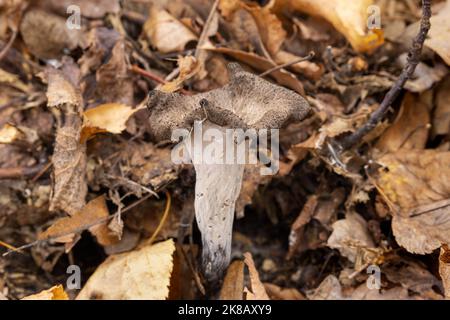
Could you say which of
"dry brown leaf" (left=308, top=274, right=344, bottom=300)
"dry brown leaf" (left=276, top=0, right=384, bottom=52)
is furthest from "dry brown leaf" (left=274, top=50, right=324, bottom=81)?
"dry brown leaf" (left=308, top=274, right=344, bottom=300)

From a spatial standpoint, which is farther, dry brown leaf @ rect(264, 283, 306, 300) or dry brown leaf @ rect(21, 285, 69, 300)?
dry brown leaf @ rect(264, 283, 306, 300)

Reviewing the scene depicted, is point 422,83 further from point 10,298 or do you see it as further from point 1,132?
point 10,298

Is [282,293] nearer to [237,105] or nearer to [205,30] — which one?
[237,105]

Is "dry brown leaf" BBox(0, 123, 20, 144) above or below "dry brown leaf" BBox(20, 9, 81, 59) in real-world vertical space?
below

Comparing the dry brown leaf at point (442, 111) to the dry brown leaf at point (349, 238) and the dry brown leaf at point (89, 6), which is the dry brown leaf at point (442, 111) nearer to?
the dry brown leaf at point (349, 238)

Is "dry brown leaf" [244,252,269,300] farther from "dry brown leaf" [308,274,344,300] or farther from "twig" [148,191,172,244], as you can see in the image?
"twig" [148,191,172,244]

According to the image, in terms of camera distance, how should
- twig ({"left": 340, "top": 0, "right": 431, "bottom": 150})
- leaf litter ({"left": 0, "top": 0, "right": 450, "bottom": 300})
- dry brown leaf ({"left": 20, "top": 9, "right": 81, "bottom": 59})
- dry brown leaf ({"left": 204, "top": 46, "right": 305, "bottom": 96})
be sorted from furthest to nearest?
1. dry brown leaf ({"left": 20, "top": 9, "right": 81, "bottom": 59})
2. dry brown leaf ({"left": 204, "top": 46, "right": 305, "bottom": 96})
3. leaf litter ({"left": 0, "top": 0, "right": 450, "bottom": 300})
4. twig ({"left": 340, "top": 0, "right": 431, "bottom": 150})

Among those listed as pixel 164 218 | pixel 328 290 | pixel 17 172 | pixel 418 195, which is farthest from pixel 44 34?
pixel 418 195
